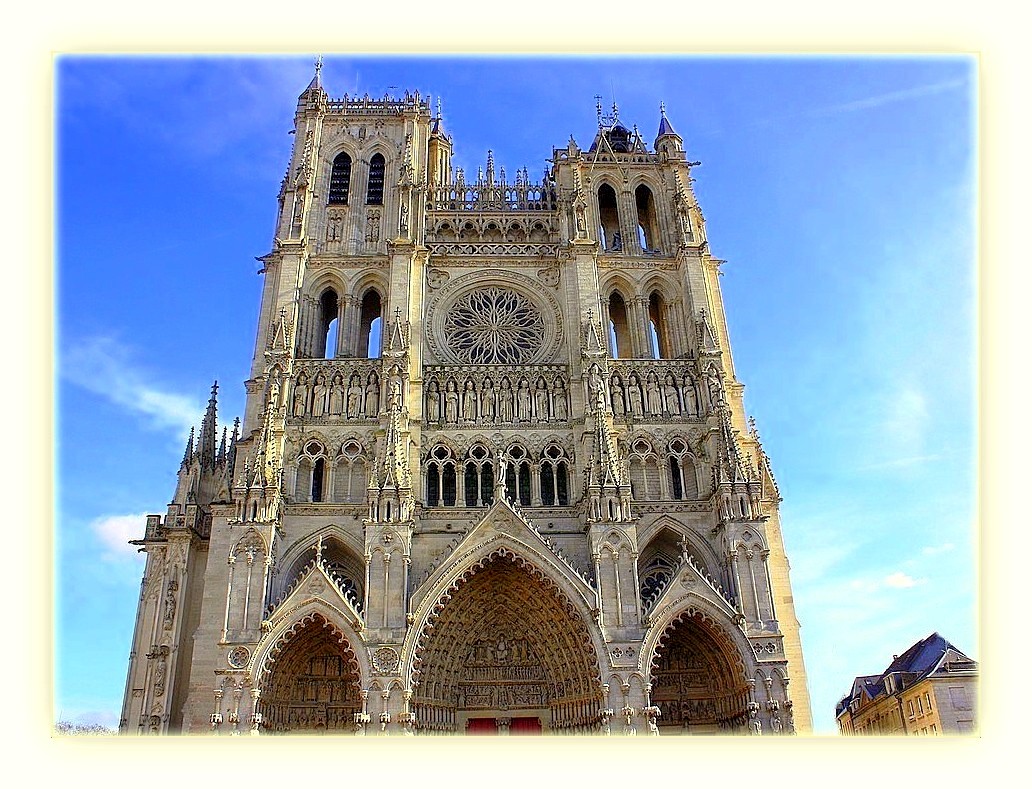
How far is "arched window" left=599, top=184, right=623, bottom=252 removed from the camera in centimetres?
3209

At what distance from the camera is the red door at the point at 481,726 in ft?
71.4

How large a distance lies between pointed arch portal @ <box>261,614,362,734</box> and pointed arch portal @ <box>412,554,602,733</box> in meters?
2.34

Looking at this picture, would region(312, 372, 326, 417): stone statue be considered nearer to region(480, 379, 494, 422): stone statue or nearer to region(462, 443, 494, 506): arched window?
region(462, 443, 494, 506): arched window

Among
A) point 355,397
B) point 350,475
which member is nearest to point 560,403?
point 355,397

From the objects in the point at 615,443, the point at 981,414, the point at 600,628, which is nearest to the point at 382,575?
the point at 600,628

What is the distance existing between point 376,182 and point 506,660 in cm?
2002

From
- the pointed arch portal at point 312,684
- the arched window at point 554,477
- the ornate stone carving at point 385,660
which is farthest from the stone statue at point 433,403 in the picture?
the ornate stone carving at point 385,660

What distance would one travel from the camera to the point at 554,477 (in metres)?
24.7

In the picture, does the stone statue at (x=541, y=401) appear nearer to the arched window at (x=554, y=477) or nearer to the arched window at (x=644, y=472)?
the arched window at (x=554, y=477)

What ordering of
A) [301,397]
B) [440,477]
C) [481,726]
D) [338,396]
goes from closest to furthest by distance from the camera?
1. [481,726]
2. [440,477]
3. [301,397]
4. [338,396]

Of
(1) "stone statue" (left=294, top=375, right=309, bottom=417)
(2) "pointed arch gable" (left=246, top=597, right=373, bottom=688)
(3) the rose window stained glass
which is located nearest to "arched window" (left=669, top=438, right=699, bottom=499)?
(3) the rose window stained glass

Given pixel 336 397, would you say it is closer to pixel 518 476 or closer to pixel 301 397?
pixel 301 397

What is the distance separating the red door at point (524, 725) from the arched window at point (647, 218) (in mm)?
18564

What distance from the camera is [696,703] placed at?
22297 millimetres
